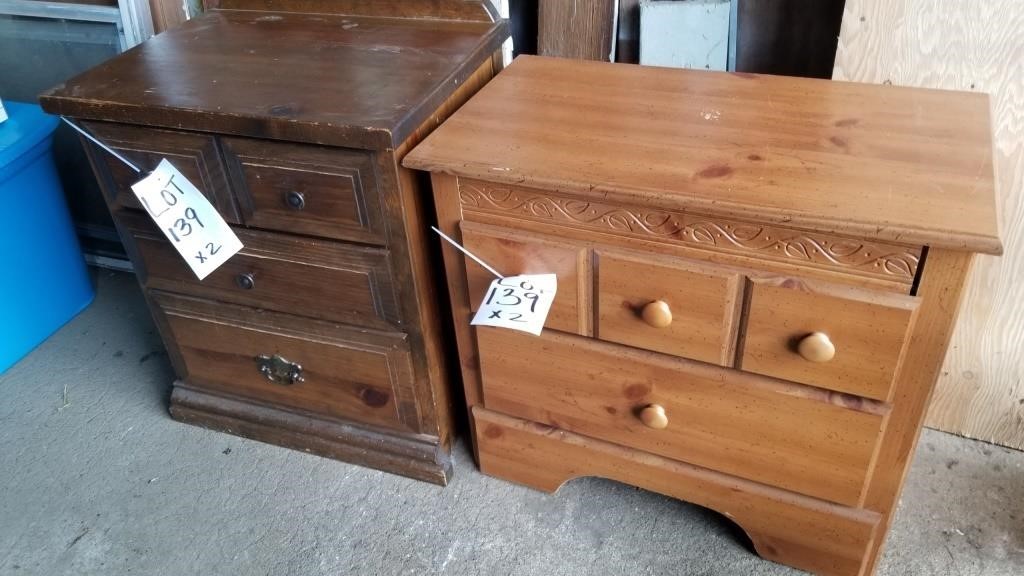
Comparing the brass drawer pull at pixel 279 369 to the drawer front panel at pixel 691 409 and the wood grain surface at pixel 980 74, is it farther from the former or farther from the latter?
the wood grain surface at pixel 980 74

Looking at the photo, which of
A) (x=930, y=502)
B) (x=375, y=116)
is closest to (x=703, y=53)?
(x=375, y=116)

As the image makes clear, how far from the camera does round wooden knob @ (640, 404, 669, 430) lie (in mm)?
1146

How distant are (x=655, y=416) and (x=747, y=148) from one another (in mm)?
407

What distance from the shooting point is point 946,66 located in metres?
1.17

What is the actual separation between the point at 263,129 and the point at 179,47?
40 centimetres

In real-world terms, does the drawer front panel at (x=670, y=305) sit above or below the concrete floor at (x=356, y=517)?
above

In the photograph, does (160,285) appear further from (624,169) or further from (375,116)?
(624,169)

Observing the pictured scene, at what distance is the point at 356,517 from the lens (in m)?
1.35

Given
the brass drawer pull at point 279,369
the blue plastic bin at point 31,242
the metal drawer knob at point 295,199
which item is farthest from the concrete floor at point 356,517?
the metal drawer knob at point 295,199

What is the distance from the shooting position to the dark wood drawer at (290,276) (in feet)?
3.95

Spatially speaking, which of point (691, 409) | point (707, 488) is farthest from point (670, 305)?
point (707, 488)

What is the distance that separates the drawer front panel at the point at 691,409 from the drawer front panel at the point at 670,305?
4cm

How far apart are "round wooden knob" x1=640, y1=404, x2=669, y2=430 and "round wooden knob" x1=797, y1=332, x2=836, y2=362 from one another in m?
0.25

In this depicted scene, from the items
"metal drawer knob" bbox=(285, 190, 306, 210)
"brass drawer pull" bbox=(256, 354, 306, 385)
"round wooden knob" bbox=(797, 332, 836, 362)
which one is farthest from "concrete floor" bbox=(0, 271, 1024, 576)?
"metal drawer knob" bbox=(285, 190, 306, 210)
